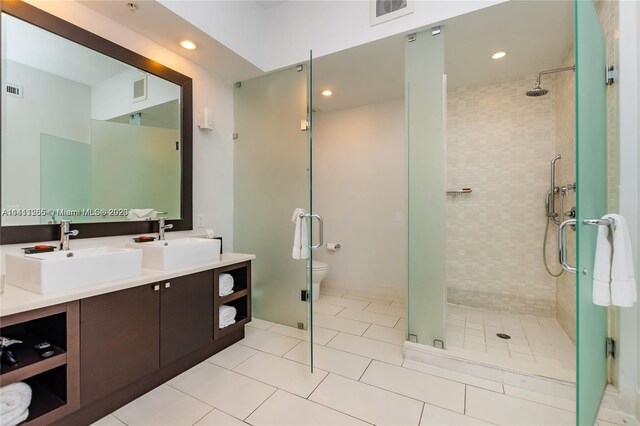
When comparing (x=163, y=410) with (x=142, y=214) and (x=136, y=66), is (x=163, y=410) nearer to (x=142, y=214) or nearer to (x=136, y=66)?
(x=142, y=214)

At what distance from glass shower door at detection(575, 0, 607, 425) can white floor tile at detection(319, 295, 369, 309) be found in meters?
2.01

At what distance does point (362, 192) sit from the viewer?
3643mm

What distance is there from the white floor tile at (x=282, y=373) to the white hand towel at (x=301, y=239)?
767 millimetres

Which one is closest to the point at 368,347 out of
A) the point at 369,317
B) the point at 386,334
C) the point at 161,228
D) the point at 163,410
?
the point at 386,334

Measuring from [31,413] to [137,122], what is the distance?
1789 mm

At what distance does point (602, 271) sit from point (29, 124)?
9.57 ft

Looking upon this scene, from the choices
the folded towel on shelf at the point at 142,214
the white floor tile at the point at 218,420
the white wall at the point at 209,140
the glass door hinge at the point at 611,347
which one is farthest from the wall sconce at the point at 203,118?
the glass door hinge at the point at 611,347

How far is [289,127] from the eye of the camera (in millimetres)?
2559

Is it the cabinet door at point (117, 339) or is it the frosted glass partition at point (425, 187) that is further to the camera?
the frosted glass partition at point (425, 187)

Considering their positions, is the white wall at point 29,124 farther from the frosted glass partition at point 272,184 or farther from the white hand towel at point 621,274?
the white hand towel at point 621,274

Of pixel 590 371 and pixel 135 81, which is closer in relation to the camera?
pixel 590 371

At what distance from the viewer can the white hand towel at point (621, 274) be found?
45.1 inches

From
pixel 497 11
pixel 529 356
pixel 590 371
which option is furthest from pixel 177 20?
pixel 529 356

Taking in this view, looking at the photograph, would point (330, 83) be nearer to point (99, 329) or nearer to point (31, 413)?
point (99, 329)
